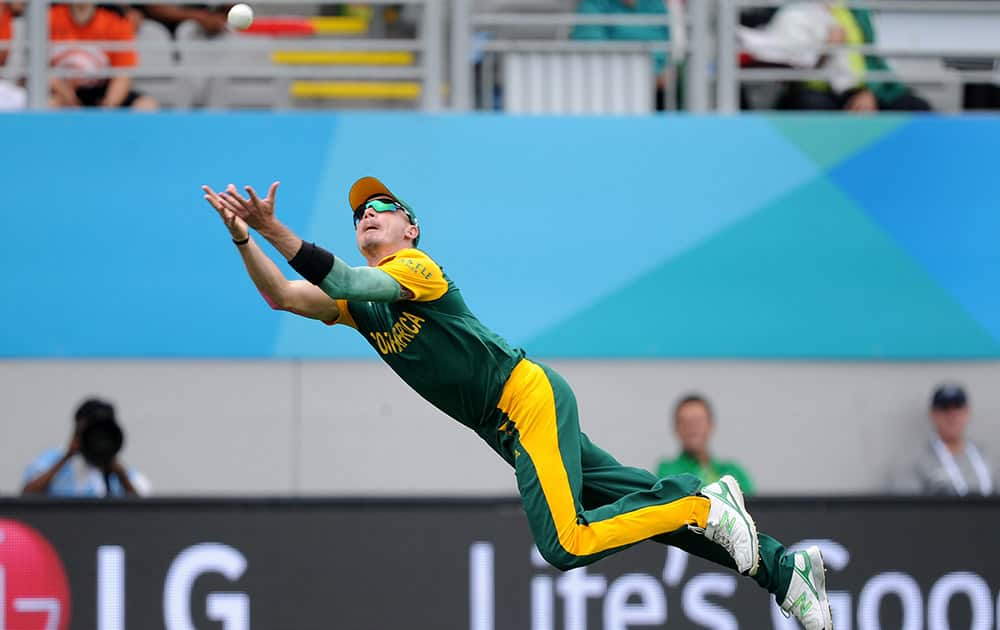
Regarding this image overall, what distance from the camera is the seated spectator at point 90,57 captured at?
11.6m

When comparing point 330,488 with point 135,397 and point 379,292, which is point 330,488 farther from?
point 379,292

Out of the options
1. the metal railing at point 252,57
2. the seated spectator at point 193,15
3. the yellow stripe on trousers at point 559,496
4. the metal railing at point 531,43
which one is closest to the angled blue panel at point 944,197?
the metal railing at point 531,43

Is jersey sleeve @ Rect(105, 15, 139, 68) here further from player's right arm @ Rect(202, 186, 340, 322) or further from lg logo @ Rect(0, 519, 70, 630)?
player's right arm @ Rect(202, 186, 340, 322)

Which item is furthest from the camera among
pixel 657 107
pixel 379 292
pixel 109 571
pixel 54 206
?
pixel 657 107

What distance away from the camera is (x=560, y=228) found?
11.9m

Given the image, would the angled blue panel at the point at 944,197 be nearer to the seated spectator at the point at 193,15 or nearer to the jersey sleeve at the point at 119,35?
the seated spectator at the point at 193,15

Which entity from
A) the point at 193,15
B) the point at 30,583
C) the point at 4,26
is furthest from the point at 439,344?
the point at 4,26

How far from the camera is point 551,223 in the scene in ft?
39.2

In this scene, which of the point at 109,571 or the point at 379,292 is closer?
the point at 379,292

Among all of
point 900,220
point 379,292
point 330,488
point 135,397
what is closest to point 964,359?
point 900,220

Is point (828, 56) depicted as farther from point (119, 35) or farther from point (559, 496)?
point (559, 496)

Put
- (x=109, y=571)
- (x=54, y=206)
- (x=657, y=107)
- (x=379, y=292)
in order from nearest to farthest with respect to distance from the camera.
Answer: (x=379, y=292) < (x=109, y=571) < (x=54, y=206) < (x=657, y=107)

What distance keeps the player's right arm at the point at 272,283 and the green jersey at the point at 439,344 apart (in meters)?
0.11

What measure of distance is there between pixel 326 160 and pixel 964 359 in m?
4.36
